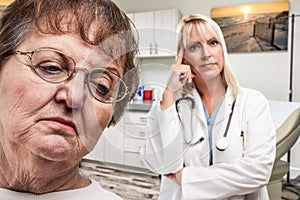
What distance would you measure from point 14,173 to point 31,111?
0.16m

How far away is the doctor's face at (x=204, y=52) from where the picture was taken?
0.51m

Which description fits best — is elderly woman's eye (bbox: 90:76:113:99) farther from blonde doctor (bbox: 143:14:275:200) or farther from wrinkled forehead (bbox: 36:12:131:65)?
blonde doctor (bbox: 143:14:275:200)

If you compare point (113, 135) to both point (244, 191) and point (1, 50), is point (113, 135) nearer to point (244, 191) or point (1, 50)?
point (1, 50)

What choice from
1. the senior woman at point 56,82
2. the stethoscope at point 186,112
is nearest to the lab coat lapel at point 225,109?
the stethoscope at point 186,112

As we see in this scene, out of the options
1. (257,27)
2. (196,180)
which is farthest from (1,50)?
(257,27)

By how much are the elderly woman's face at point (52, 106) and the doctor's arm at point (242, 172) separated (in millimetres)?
Answer: 486

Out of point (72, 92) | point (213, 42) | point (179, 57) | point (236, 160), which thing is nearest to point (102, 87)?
point (72, 92)

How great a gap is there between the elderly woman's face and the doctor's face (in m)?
0.22

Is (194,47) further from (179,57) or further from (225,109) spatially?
(225,109)

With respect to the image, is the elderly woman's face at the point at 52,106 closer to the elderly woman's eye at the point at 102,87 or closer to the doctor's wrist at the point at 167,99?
the elderly woman's eye at the point at 102,87

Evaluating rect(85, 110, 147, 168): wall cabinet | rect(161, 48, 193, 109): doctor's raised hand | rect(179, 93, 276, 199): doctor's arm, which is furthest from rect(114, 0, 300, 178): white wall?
rect(85, 110, 147, 168): wall cabinet

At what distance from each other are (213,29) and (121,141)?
1.45 feet

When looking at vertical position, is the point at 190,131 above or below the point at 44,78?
below

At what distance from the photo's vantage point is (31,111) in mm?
293
